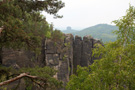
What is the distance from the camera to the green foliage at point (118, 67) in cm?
604

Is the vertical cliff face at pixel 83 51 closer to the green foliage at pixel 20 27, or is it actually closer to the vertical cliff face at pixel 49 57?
the vertical cliff face at pixel 49 57

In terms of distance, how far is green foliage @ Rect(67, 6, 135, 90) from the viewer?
604cm

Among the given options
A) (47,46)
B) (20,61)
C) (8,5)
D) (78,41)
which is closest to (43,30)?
(47,46)

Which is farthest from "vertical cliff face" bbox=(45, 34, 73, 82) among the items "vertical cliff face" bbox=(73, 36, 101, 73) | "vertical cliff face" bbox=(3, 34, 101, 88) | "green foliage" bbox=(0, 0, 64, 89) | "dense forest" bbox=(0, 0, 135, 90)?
"green foliage" bbox=(0, 0, 64, 89)

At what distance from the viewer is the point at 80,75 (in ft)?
32.1

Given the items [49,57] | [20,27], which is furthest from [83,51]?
[20,27]

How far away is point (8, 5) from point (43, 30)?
17240 mm

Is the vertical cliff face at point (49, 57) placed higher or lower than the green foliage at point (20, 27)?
lower

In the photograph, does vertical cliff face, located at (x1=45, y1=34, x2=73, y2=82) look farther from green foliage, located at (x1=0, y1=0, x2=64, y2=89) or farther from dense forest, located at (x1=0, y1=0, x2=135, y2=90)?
green foliage, located at (x1=0, y1=0, x2=64, y2=89)

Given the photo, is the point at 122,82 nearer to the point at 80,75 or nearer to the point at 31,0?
the point at 80,75

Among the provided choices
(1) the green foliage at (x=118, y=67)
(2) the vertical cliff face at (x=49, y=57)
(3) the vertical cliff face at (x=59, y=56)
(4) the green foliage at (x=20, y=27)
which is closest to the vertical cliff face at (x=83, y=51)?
(2) the vertical cliff face at (x=49, y=57)

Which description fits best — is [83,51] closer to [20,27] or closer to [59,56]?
[59,56]

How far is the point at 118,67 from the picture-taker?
20.7 ft

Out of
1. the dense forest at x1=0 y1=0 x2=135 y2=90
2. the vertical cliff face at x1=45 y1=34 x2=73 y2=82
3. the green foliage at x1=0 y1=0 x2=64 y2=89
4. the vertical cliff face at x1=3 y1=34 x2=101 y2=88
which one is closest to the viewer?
the dense forest at x1=0 y1=0 x2=135 y2=90
